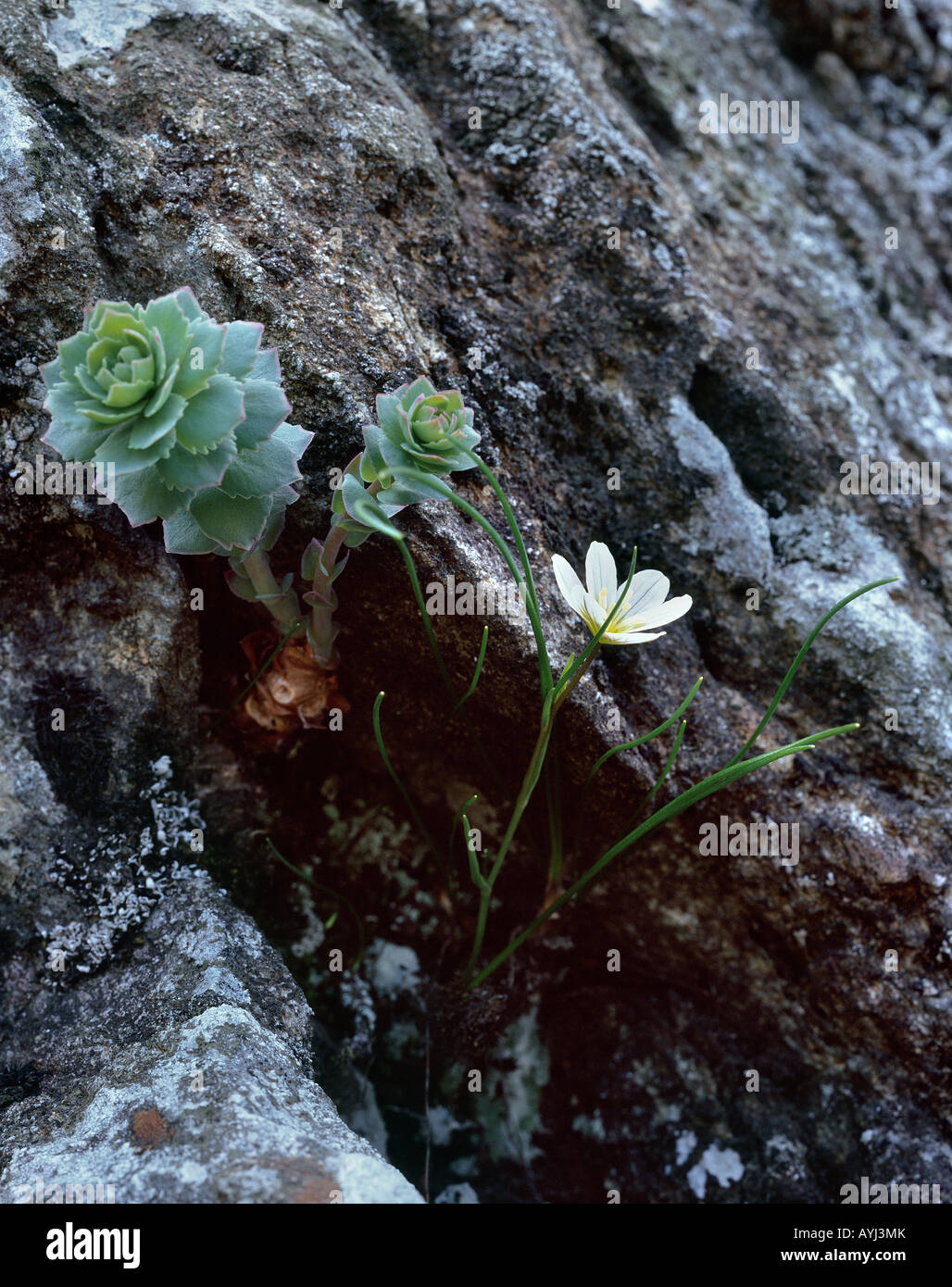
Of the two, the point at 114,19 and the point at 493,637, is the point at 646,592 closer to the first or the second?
the point at 493,637

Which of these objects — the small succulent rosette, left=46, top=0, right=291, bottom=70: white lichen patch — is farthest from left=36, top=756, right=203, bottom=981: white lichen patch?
left=46, top=0, right=291, bottom=70: white lichen patch

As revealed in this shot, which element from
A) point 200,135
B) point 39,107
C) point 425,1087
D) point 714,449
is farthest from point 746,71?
point 425,1087

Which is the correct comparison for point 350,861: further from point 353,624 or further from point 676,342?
point 676,342

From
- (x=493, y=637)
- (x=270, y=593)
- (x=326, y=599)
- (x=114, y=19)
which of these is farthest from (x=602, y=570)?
(x=114, y=19)

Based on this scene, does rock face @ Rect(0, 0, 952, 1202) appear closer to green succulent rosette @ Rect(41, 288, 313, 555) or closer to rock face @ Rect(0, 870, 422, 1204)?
rock face @ Rect(0, 870, 422, 1204)

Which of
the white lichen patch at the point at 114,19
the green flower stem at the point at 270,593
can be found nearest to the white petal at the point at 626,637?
the green flower stem at the point at 270,593

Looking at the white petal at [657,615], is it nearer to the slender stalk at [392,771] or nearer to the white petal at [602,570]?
the white petal at [602,570]
